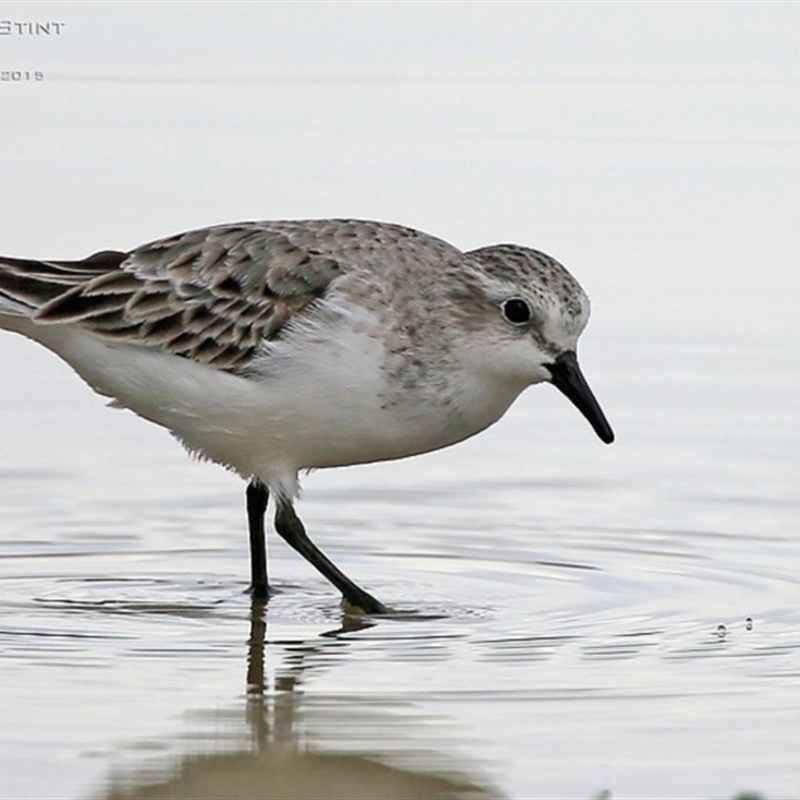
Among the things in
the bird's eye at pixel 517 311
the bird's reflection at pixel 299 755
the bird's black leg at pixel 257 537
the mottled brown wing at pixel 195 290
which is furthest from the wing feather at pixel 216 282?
the bird's reflection at pixel 299 755

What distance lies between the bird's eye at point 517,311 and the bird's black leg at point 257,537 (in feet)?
4.08

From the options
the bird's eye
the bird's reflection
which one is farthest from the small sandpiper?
the bird's reflection

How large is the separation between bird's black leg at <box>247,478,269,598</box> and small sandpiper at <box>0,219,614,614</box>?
0.01 meters

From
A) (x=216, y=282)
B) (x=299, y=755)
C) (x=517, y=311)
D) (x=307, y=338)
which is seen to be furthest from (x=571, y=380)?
(x=299, y=755)

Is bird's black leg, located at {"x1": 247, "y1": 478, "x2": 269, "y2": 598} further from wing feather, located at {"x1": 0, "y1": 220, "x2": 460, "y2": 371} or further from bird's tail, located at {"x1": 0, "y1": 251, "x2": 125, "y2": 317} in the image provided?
bird's tail, located at {"x1": 0, "y1": 251, "x2": 125, "y2": 317}

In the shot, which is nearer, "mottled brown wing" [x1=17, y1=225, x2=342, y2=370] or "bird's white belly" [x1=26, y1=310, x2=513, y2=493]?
"bird's white belly" [x1=26, y1=310, x2=513, y2=493]

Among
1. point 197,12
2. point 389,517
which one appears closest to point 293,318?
point 389,517

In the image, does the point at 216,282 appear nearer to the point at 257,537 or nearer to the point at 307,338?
the point at 307,338

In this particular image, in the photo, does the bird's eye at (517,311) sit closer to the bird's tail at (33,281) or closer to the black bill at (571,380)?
the black bill at (571,380)

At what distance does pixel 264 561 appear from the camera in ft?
35.9

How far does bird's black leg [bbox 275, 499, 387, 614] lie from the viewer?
1050cm

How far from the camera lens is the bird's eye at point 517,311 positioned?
33.4 feet

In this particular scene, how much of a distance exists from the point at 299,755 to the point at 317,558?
7.76ft

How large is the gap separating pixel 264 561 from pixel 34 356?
146 inches
